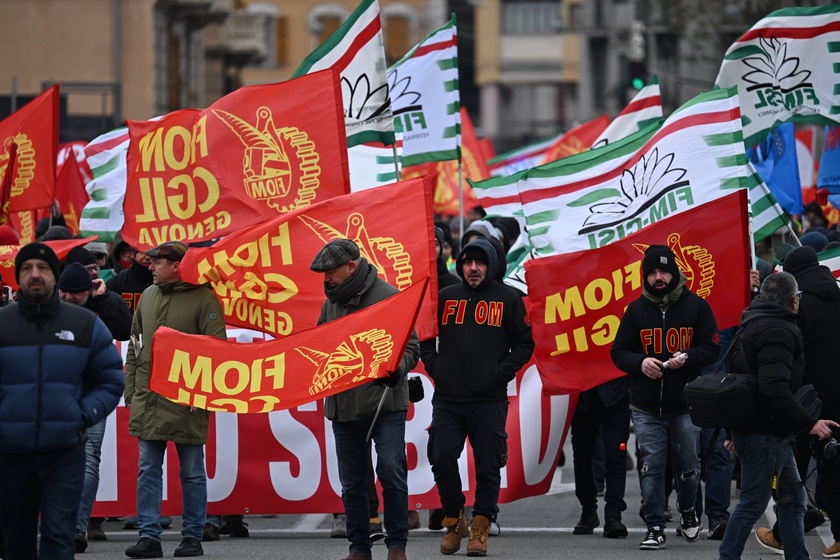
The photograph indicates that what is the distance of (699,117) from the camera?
1121 cm

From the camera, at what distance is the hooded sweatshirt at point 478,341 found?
33.8 feet

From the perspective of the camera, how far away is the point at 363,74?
12.4 metres

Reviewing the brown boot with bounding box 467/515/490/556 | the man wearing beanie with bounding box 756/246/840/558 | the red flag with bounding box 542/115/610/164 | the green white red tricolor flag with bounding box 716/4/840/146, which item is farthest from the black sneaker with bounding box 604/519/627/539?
the red flag with bounding box 542/115/610/164

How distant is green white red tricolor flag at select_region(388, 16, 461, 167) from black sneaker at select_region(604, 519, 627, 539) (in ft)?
15.3

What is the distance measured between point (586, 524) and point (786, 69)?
4080 mm

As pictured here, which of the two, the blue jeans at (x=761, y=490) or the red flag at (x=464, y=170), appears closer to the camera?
the blue jeans at (x=761, y=490)

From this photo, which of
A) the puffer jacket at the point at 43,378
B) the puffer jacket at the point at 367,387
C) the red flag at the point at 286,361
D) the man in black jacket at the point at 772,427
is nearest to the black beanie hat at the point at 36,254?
the puffer jacket at the point at 43,378

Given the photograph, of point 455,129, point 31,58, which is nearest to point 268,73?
point 31,58

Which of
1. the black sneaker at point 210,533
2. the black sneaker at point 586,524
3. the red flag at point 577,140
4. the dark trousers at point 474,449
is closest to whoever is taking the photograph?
the dark trousers at point 474,449

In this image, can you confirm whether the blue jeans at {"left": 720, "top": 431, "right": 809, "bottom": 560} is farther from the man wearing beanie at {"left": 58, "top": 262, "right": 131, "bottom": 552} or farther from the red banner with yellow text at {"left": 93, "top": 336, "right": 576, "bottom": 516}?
the man wearing beanie at {"left": 58, "top": 262, "right": 131, "bottom": 552}

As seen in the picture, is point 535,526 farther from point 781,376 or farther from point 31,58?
point 31,58

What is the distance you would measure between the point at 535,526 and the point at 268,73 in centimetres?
7278

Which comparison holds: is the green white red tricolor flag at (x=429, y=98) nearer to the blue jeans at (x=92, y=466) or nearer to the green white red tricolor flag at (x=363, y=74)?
the green white red tricolor flag at (x=363, y=74)

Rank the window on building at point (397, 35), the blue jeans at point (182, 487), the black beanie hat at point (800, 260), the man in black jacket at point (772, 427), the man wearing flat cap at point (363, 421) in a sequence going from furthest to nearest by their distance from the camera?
the window on building at point (397, 35), the blue jeans at point (182, 487), the black beanie hat at point (800, 260), the man wearing flat cap at point (363, 421), the man in black jacket at point (772, 427)
